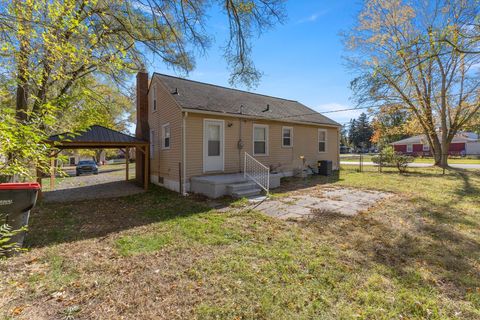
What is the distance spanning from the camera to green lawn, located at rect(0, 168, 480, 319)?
2.51 meters

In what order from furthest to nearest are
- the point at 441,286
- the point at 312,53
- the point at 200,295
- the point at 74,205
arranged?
the point at 312,53, the point at 74,205, the point at 441,286, the point at 200,295

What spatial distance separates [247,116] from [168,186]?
443cm

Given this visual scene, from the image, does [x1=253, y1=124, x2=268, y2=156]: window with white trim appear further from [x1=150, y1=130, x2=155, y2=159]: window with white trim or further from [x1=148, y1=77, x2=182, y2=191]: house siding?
[x1=150, y1=130, x2=155, y2=159]: window with white trim

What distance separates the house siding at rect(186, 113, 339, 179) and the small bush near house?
320 centimetres

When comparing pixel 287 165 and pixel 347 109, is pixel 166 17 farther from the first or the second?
pixel 347 109

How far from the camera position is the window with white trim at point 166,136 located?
980 centimetres

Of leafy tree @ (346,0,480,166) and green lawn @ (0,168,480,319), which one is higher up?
leafy tree @ (346,0,480,166)

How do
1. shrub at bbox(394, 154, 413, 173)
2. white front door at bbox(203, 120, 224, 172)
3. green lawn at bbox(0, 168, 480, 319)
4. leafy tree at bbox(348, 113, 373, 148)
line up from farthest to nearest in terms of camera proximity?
leafy tree at bbox(348, 113, 373, 148) < shrub at bbox(394, 154, 413, 173) < white front door at bbox(203, 120, 224, 172) < green lawn at bbox(0, 168, 480, 319)

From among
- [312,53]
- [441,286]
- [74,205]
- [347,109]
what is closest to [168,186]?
[74,205]

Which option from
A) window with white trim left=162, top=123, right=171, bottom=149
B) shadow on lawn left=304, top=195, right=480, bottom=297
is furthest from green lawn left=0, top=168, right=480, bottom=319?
window with white trim left=162, top=123, right=171, bottom=149

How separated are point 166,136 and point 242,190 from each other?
14.3 ft

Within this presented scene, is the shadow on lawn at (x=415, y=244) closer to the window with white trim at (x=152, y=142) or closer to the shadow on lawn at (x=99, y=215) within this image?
the shadow on lawn at (x=99, y=215)

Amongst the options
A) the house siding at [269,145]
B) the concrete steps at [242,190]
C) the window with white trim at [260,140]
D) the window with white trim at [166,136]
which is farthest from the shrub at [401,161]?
the window with white trim at [166,136]

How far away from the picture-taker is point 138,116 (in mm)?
11719
